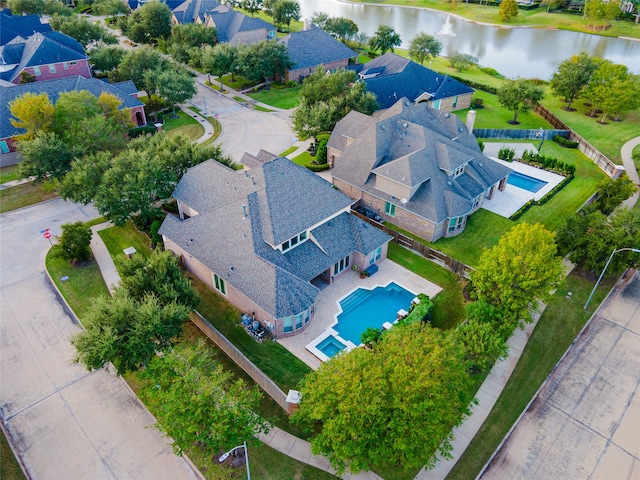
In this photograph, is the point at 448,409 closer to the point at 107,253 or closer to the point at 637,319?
the point at 637,319

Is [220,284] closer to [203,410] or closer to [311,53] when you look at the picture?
[203,410]

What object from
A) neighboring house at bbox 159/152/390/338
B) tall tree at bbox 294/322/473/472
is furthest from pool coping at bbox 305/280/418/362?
tall tree at bbox 294/322/473/472

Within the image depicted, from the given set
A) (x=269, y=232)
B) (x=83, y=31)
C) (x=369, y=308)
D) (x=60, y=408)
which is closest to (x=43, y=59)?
(x=83, y=31)

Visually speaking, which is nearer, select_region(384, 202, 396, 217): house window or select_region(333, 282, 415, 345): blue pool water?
select_region(333, 282, 415, 345): blue pool water

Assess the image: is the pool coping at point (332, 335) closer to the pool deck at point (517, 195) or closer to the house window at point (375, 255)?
the house window at point (375, 255)

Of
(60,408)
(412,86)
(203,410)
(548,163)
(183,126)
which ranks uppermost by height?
(412,86)

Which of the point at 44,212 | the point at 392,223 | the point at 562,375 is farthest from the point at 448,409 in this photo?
the point at 44,212

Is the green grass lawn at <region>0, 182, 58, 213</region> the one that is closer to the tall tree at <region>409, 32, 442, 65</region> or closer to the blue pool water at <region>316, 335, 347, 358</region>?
the blue pool water at <region>316, 335, 347, 358</region>
